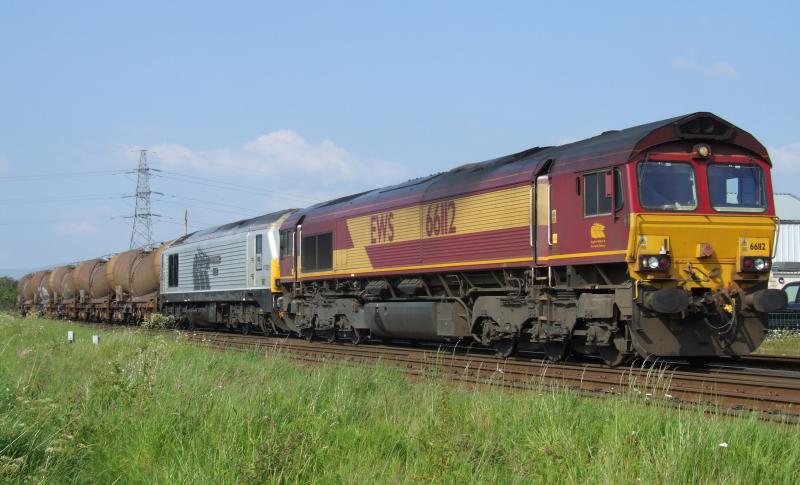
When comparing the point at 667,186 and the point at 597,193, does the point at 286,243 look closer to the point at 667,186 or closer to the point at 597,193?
the point at 597,193

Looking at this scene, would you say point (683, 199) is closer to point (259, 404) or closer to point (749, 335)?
point (749, 335)

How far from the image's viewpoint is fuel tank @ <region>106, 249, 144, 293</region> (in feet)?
130

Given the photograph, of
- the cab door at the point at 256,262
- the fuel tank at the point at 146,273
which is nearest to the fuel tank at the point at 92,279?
the fuel tank at the point at 146,273

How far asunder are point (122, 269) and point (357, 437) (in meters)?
35.3

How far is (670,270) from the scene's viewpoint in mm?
12500

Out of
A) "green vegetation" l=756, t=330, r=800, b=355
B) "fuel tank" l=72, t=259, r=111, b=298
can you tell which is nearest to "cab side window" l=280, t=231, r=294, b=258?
"green vegetation" l=756, t=330, r=800, b=355

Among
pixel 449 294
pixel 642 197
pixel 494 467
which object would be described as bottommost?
pixel 494 467

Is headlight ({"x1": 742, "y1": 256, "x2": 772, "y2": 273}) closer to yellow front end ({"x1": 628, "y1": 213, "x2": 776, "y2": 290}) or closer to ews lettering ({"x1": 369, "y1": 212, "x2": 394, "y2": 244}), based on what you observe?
yellow front end ({"x1": 628, "y1": 213, "x2": 776, "y2": 290})

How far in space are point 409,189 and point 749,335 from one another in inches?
353

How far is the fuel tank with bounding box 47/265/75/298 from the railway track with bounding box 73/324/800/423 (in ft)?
120

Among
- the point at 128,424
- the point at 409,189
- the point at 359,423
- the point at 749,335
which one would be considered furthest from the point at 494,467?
the point at 409,189

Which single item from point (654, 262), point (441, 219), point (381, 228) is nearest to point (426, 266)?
point (441, 219)

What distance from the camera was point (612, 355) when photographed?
1358 centimetres

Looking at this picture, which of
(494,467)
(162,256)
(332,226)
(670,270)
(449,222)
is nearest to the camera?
(494,467)
